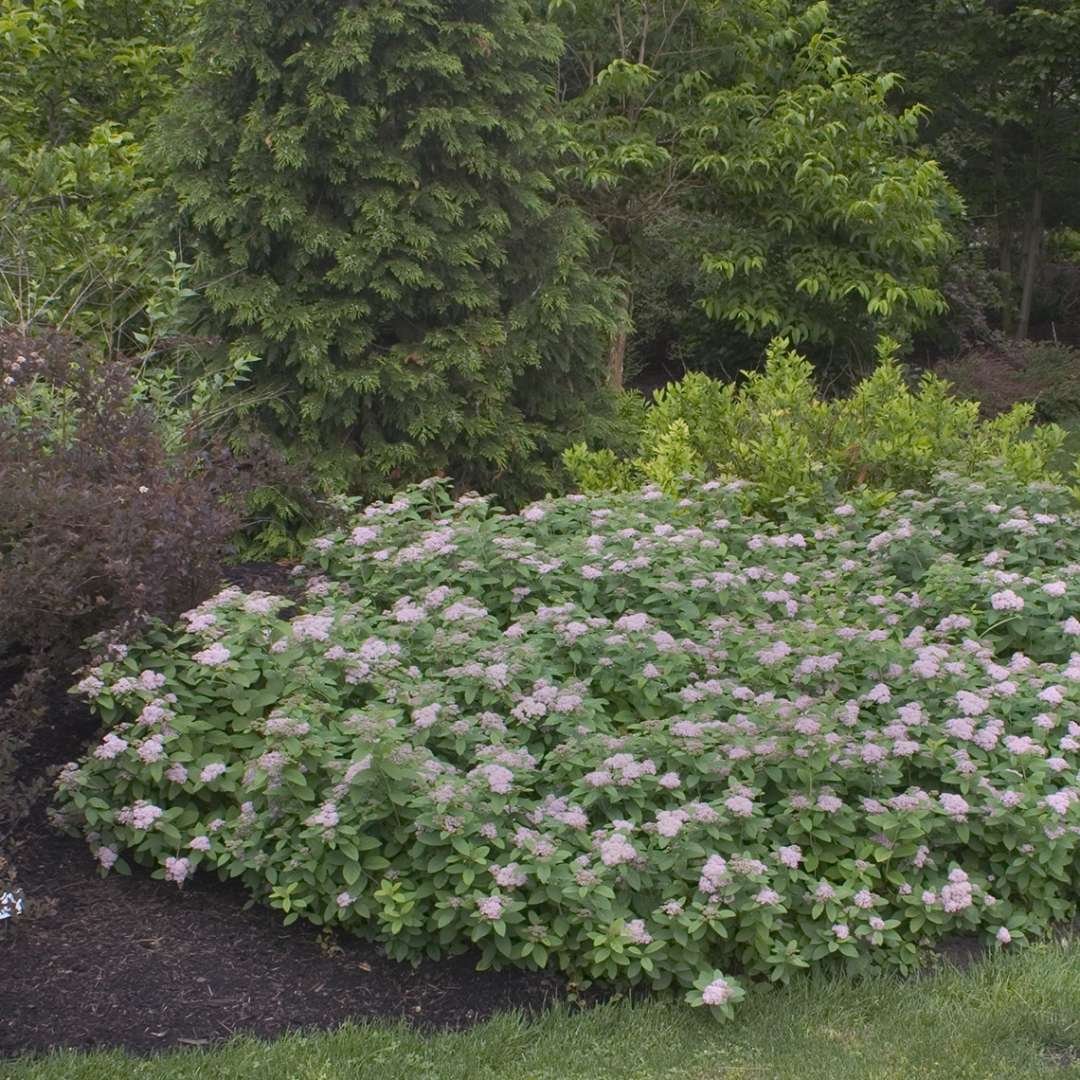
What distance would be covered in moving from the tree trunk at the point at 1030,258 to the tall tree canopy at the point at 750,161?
5206 millimetres

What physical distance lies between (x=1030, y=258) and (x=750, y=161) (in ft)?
23.7

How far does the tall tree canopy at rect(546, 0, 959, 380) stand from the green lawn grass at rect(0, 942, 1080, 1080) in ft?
22.4

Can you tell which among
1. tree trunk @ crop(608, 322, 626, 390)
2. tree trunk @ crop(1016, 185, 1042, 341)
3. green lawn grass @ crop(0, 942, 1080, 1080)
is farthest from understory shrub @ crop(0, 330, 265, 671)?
tree trunk @ crop(1016, 185, 1042, 341)

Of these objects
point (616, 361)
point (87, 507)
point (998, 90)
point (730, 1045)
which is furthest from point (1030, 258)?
point (730, 1045)

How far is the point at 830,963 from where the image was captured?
3482mm

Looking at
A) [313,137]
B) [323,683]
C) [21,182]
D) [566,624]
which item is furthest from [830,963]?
[21,182]

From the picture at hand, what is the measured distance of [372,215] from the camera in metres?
6.41

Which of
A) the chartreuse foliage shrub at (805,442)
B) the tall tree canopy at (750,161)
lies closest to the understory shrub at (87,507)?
the chartreuse foliage shrub at (805,442)

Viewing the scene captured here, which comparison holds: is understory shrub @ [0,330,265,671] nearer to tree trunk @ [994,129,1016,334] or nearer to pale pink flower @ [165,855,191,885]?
pale pink flower @ [165,855,191,885]

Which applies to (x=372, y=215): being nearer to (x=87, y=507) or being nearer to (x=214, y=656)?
(x=87, y=507)

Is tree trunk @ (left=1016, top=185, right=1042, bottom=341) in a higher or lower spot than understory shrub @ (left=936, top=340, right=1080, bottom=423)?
higher

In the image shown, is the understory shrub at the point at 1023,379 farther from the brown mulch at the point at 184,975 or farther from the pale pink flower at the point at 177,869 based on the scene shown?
the pale pink flower at the point at 177,869

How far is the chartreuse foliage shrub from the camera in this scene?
6152 millimetres

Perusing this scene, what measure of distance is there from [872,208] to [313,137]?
4.52 metres
